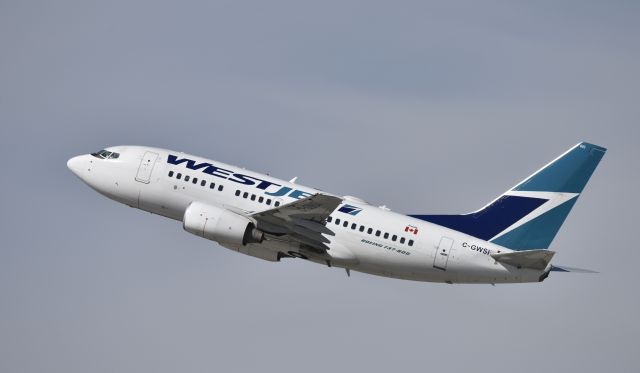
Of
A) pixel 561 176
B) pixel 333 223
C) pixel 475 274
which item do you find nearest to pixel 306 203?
pixel 333 223

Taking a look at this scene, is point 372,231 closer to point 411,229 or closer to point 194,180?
point 411,229

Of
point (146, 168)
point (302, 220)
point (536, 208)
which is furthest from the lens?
point (146, 168)

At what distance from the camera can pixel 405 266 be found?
251ft

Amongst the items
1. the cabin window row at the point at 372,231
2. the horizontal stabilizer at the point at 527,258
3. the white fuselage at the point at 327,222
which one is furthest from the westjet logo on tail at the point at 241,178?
the horizontal stabilizer at the point at 527,258

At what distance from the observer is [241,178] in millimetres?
80062

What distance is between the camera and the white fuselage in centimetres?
7619

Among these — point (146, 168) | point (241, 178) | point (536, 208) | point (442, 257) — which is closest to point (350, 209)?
point (442, 257)

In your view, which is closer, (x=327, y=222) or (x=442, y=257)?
(x=442, y=257)

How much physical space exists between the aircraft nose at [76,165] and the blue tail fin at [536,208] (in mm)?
22264

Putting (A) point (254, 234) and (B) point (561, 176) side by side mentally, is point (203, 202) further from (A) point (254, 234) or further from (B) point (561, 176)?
(B) point (561, 176)

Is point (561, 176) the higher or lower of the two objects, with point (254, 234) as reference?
higher

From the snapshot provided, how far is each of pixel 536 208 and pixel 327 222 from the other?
12.3 meters

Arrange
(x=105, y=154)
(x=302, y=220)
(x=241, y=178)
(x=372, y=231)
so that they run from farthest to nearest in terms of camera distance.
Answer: (x=105, y=154), (x=241, y=178), (x=372, y=231), (x=302, y=220)

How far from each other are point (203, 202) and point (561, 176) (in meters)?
21.3
